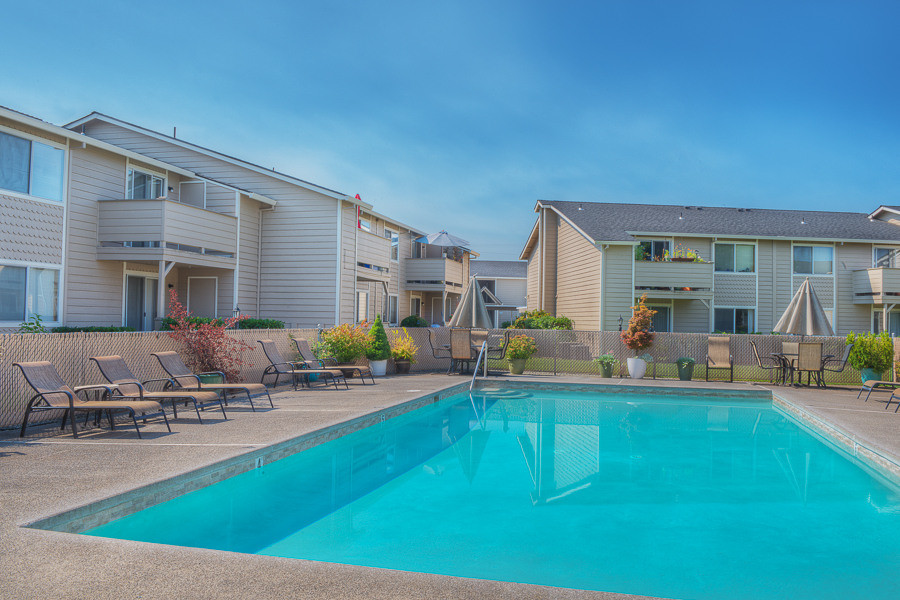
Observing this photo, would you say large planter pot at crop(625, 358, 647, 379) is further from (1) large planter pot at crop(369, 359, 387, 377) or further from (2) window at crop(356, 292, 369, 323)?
(2) window at crop(356, 292, 369, 323)

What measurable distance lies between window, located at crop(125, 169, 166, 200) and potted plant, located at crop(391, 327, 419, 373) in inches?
298

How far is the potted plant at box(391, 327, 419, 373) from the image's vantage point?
17047 mm

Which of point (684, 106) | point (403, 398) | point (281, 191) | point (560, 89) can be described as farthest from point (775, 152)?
point (403, 398)

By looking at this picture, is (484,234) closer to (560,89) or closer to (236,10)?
(560,89)

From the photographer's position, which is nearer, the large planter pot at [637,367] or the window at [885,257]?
the large planter pot at [637,367]

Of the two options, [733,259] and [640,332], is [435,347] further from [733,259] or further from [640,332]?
[733,259]

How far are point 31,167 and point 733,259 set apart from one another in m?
22.0

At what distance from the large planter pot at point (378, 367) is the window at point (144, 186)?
734cm

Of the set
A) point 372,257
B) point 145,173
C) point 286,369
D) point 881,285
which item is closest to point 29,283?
point 145,173

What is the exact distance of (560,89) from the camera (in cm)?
2214

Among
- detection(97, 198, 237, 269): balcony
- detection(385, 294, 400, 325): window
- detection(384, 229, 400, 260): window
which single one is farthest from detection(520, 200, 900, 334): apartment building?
detection(97, 198, 237, 269): balcony

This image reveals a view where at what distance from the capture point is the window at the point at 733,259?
75.3 ft

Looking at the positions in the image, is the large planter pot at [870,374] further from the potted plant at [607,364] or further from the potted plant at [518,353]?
the potted plant at [518,353]

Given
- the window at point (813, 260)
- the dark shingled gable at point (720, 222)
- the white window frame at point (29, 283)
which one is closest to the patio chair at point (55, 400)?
the white window frame at point (29, 283)
